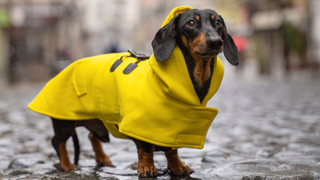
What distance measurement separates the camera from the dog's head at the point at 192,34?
258cm

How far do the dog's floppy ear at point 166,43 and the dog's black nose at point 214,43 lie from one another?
1.02 ft

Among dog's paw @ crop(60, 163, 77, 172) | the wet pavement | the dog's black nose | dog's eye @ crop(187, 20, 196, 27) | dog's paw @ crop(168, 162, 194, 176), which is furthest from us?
dog's paw @ crop(60, 163, 77, 172)

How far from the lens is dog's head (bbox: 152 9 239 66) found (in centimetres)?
258

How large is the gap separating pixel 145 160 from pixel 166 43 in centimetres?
95

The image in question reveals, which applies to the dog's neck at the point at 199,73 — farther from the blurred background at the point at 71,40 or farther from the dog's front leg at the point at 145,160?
the blurred background at the point at 71,40

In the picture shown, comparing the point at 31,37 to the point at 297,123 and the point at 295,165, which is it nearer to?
the point at 297,123

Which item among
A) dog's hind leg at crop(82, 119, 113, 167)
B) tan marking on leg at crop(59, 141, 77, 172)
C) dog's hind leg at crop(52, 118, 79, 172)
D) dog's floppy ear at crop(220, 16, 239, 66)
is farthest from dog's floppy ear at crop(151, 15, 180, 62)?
tan marking on leg at crop(59, 141, 77, 172)

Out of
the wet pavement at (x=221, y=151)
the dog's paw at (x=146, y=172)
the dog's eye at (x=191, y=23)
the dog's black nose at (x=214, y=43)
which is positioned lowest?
the wet pavement at (x=221, y=151)

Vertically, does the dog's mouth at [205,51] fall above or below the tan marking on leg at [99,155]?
above

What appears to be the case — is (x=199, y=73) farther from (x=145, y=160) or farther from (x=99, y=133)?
(x=99, y=133)

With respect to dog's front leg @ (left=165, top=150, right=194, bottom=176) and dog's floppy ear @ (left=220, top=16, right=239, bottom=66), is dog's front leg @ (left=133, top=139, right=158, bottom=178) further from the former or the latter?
dog's floppy ear @ (left=220, top=16, right=239, bottom=66)

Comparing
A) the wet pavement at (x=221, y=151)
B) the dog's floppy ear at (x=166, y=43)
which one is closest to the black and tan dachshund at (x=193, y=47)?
the dog's floppy ear at (x=166, y=43)

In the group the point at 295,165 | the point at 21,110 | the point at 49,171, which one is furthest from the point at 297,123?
the point at 21,110

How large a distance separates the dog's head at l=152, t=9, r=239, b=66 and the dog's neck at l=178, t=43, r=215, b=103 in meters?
0.04
